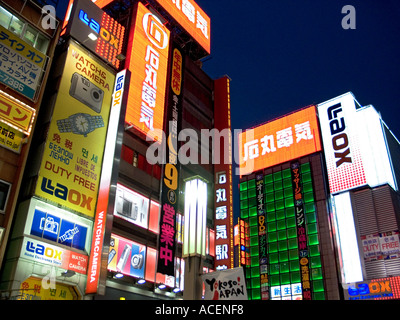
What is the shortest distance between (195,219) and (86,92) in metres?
16.2

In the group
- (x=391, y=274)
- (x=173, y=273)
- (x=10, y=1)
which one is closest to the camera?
(x=10, y=1)

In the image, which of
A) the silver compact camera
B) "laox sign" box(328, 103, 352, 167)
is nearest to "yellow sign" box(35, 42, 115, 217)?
the silver compact camera

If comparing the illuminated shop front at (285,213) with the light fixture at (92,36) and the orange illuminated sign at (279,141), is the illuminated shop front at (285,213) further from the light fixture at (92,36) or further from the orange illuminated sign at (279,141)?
the light fixture at (92,36)

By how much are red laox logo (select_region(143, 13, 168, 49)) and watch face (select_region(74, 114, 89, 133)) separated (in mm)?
11617

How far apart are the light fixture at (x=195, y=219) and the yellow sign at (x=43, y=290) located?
34.1 feet

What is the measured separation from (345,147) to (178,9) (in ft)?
79.3

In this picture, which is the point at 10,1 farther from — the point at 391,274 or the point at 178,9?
the point at 391,274

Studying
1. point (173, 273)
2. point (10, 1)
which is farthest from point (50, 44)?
point (173, 273)

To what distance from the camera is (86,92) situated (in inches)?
918

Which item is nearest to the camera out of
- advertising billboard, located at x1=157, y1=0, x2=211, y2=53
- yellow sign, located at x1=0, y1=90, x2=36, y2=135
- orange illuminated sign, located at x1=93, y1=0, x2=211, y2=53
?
yellow sign, located at x1=0, y1=90, x2=36, y2=135

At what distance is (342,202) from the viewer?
140 feet

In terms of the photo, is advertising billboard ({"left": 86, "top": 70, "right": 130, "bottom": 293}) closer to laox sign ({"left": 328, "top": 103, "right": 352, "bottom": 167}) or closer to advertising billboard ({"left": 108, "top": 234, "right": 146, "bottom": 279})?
advertising billboard ({"left": 108, "top": 234, "right": 146, "bottom": 279})

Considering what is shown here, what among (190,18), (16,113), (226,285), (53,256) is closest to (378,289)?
(53,256)

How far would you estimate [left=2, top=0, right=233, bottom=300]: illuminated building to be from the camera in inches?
746
